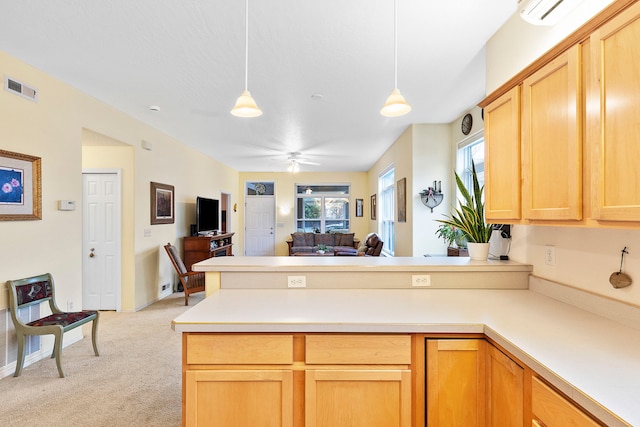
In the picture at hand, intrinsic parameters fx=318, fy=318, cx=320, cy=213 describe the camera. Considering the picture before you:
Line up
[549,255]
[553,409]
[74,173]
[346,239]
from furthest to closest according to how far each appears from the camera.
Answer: [346,239], [74,173], [549,255], [553,409]

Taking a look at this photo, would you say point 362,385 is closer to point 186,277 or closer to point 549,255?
point 549,255

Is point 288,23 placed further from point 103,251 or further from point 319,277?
point 103,251

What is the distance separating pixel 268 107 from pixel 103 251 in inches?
117

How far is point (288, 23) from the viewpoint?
A: 86.4 inches

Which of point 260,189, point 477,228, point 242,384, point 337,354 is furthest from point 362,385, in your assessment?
point 260,189

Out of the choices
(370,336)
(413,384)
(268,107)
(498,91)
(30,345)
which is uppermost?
(268,107)

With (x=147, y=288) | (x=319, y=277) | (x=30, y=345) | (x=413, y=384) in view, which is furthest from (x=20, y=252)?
(x=413, y=384)

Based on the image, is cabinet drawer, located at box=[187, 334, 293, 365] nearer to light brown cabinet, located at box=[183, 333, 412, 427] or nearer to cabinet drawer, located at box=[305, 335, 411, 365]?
light brown cabinet, located at box=[183, 333, 412, 427]

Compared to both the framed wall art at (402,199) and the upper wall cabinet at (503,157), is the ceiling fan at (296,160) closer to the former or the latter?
the framed wall art at (402,199)

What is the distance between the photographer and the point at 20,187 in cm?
270

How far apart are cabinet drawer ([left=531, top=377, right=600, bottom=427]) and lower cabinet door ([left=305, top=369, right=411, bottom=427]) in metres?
0.47

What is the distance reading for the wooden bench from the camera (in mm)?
2551

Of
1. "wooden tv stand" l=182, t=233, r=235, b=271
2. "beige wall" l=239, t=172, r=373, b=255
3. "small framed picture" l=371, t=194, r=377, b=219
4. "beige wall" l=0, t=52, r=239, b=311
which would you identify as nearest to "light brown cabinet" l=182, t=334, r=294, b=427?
"beige wall" l=0, t=52, r=239, b=311

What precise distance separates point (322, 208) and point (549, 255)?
779 cm
